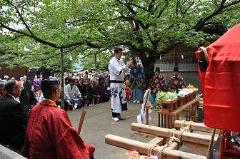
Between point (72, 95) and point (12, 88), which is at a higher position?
point (12, 88)

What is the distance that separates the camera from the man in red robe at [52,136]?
398 cm

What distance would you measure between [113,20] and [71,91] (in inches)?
181

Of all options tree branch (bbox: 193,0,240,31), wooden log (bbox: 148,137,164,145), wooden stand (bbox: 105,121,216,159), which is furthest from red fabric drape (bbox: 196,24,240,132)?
tree branch (bbox: 193,0,240,31)

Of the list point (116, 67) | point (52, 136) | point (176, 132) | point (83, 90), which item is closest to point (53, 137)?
point (52, 136)

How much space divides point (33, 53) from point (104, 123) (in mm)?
4640

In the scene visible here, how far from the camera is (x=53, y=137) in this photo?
4.01 m

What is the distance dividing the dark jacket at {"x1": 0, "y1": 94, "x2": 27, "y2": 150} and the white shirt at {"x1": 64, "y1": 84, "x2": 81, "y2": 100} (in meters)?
9.46

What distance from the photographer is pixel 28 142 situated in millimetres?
4375

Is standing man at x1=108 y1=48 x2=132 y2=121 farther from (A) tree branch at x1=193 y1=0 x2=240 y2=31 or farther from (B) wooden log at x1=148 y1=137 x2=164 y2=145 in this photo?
(B) wooden log at x1=148 y1=137 x2=164 y2=145

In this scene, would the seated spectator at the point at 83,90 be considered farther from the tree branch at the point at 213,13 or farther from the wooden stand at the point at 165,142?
the wooden stand at the point at 165,142

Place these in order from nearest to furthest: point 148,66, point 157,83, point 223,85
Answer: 1. point 223,85
2. point 157,83
3. point 148,66

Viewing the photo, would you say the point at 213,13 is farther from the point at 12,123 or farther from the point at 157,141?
the point at 12,123

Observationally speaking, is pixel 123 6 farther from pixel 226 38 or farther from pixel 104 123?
pixel 226 38

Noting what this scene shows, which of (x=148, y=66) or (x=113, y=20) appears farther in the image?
(x=148, y=66)
